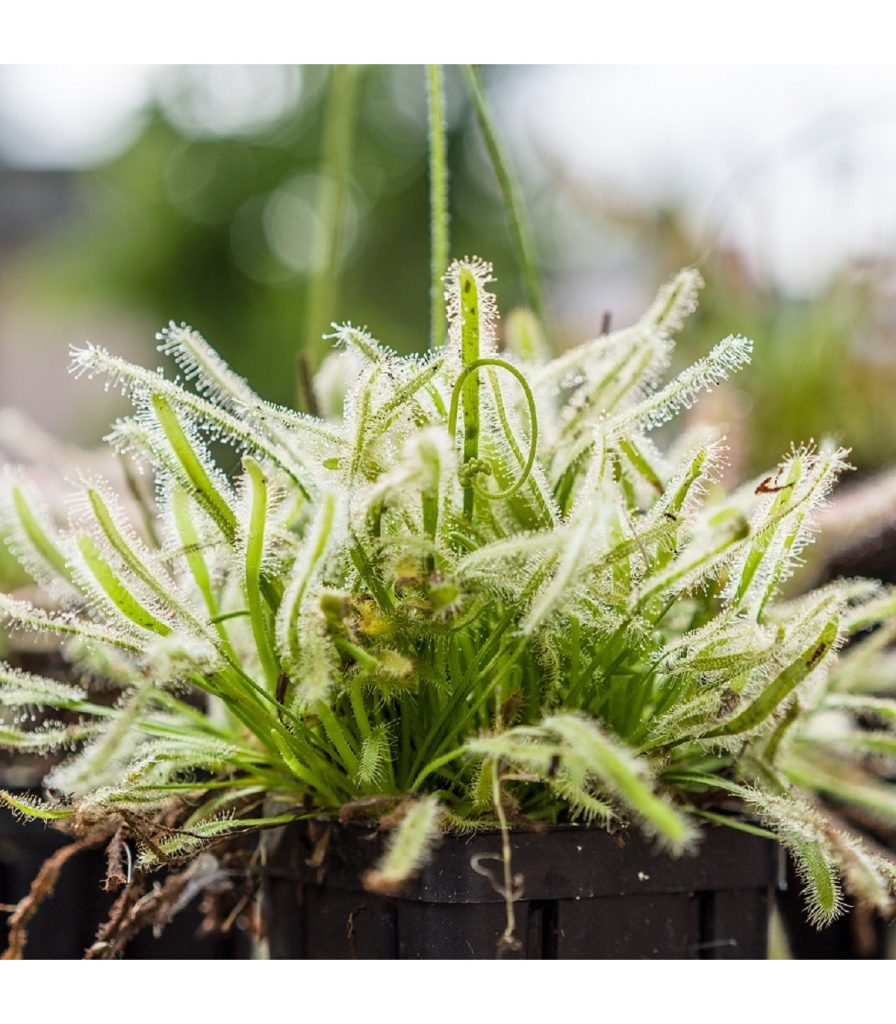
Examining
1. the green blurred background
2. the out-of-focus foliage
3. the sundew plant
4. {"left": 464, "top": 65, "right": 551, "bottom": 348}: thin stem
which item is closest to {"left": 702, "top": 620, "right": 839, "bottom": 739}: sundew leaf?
the sundew plant

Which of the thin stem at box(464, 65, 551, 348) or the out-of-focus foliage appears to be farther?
the out-of-focus foliage

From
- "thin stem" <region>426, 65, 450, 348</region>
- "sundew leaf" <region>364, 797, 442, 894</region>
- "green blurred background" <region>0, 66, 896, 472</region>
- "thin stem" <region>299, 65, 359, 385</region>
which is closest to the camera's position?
"sundew leaf" <region>364, 797, 442, 894</region>

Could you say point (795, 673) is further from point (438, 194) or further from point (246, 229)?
point (246, 229)

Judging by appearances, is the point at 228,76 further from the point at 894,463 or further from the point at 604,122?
the point at 894,463

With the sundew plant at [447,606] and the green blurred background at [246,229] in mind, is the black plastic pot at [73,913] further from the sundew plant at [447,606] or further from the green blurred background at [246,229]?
the green blurred background at [246,229]

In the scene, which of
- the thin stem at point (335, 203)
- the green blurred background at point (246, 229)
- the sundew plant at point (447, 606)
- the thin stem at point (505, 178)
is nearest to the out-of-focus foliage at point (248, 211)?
→ the green blurred background at point (246, 229)

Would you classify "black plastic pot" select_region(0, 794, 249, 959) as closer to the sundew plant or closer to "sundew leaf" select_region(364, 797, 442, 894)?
the sundew plant
